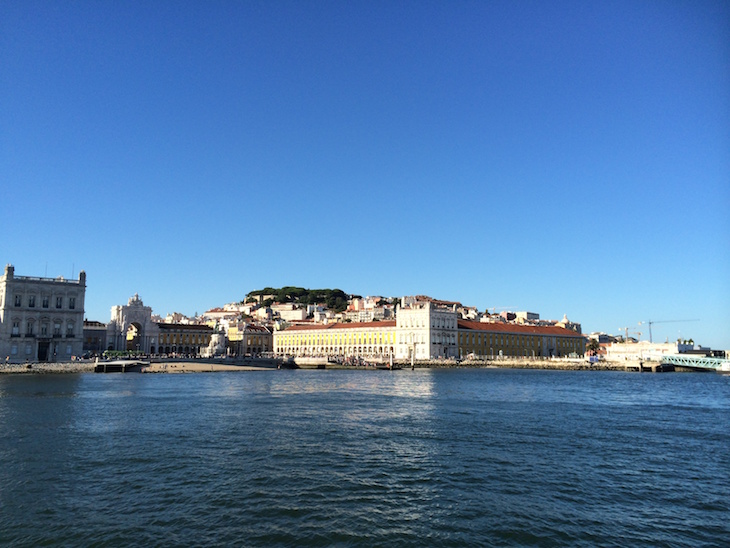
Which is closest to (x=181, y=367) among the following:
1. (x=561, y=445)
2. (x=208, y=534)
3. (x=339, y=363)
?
(x=339, y=363)

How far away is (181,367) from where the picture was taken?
229ft

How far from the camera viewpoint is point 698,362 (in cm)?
9025

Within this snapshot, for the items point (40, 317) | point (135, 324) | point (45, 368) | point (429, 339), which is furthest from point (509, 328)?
point (45, 368)

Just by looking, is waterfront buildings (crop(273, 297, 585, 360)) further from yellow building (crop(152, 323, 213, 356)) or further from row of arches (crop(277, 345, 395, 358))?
yellow building (crop(152, 323, 213, 356))

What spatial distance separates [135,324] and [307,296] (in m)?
73.9

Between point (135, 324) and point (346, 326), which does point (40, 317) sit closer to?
point (135, 324)

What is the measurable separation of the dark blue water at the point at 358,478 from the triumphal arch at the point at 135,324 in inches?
2771

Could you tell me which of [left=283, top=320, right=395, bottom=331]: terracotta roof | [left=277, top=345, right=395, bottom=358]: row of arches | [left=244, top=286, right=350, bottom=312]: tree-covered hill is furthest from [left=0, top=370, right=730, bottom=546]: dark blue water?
[left=244, top=286, right=350, bottom=312]: tree-covered hill

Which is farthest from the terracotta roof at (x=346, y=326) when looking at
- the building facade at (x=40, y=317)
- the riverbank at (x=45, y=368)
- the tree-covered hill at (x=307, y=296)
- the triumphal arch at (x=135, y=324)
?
the riverbank at (x=45, y=368)

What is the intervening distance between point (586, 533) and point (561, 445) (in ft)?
28.4

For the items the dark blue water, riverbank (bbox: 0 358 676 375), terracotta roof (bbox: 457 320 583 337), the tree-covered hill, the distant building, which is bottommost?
the dark blue water

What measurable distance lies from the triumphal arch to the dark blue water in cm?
7038

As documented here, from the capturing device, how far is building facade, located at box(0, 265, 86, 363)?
2477 inches

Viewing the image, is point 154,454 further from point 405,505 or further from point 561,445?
point 561,445
